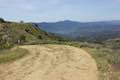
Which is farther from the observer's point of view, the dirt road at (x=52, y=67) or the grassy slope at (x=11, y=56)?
the grassy slope at (x=11, y=56)

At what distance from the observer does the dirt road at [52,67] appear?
25.4 meters

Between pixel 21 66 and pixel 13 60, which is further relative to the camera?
pixel 13 60

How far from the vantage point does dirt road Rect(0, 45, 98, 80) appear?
25.4 m

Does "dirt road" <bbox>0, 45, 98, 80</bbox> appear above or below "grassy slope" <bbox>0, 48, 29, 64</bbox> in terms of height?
below

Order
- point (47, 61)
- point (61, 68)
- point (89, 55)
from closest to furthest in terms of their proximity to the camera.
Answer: point (61, 68) < point (47, 61) < point (89, 55)

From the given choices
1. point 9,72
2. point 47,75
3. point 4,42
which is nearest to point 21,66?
point 9,72

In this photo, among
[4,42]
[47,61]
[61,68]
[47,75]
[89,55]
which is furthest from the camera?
[4,42]

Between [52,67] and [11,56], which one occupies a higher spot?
[11,56]

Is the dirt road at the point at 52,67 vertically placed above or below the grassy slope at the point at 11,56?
below

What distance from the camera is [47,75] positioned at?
25.8 m

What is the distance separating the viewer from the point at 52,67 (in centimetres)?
2905

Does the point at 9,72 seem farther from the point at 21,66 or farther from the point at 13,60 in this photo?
the point at 13,60

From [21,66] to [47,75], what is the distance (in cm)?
453

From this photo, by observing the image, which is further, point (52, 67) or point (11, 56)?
point (11, 56)
